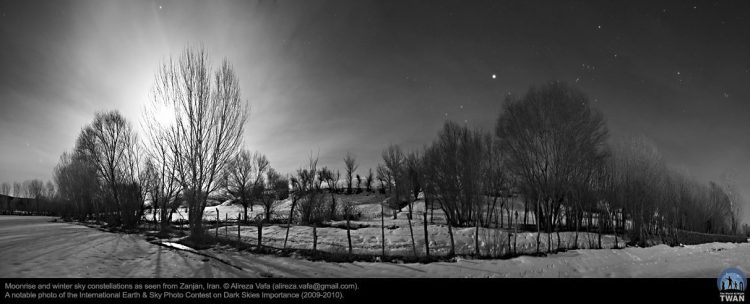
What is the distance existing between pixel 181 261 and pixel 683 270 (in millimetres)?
15184

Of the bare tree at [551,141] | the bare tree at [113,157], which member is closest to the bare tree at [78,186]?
the bare tree at [113,157]

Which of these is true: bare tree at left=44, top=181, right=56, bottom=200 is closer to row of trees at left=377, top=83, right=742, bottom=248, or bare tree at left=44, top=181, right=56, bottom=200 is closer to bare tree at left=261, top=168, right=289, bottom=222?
bare tree at left=261, top=168, right=289, bottom=222

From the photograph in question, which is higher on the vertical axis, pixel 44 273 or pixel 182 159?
pixel 182 159

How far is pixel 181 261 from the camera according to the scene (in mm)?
9656

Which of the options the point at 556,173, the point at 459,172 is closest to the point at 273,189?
the point at 459,172

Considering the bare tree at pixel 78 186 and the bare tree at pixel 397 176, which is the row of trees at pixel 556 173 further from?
the bare tree at pixel 78 186
